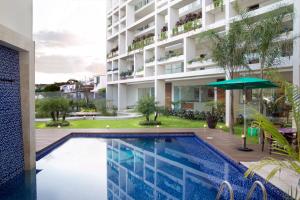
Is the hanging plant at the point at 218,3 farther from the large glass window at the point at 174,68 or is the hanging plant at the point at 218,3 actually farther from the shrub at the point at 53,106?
the shrub at the point at 53,106

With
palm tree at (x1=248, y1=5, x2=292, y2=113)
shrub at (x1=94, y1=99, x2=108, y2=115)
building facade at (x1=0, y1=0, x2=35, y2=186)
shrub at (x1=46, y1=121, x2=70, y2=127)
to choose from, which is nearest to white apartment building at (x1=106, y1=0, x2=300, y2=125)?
palm tree at (x1=248, y1=5, x2=292, y2=113)

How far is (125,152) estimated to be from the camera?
1028cm

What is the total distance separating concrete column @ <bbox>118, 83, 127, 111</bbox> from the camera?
32.5 m

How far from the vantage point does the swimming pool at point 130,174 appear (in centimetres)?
590

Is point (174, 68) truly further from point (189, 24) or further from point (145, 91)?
point (145, 91)

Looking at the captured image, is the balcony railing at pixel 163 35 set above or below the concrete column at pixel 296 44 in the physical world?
above

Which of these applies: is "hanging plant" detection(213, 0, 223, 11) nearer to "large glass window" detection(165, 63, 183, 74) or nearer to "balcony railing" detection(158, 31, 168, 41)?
"large glass window" detection(165, 63, 183, 74)

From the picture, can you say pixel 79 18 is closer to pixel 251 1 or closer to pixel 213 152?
pixel 251 1

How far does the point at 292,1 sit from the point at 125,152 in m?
10.1

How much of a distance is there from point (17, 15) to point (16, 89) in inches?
73.7

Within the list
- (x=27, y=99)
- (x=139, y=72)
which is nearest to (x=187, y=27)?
(x=139, y=72)

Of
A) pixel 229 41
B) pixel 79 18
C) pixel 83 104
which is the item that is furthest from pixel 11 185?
pixel 83 104

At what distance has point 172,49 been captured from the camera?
26062mm

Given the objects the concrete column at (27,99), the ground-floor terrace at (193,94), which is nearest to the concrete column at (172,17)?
the ground-floor terrace at (193,94)
